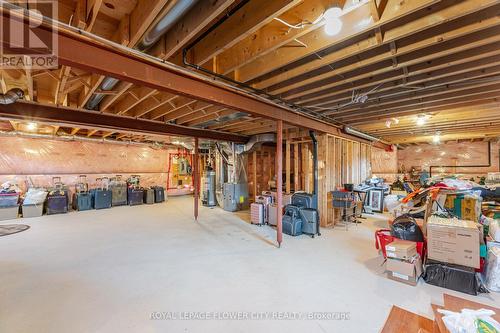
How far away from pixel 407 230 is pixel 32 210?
30.6 ft

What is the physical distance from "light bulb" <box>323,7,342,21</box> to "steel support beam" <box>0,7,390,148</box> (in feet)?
4.65

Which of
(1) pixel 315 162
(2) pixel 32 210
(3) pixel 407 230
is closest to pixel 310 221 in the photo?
(1) pixel 315 162

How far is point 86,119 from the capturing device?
4195 millimetres

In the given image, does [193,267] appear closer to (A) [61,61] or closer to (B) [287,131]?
(A) [61,61]

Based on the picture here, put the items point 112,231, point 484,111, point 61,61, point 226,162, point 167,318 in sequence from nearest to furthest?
point 61,61 < point 167,318 < point 484,111 < point 112,231 < point 226,162

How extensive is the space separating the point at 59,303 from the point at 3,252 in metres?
2.58

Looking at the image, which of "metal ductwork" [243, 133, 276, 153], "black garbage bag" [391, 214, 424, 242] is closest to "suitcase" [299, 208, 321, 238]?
"black garbage bag" [391, 214, 424, 242]

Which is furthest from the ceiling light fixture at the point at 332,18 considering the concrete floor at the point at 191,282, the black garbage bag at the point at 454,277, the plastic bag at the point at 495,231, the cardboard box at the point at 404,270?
the plastic bag at the point at 495,231

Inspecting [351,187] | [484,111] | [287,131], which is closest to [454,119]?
[484,111]

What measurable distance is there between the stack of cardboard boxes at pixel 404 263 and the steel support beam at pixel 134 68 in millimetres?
2632

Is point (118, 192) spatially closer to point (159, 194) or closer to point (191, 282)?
point (159, 194)

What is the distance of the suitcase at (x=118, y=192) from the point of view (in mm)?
8219

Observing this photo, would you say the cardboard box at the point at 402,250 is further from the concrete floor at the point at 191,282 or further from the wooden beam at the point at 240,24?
the wooden beam at the point at 240,24

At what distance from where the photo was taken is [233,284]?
269 cm
